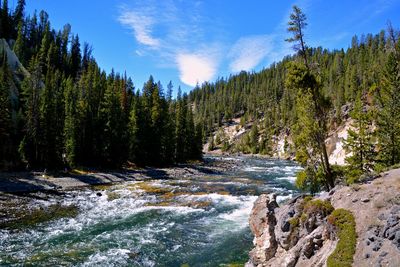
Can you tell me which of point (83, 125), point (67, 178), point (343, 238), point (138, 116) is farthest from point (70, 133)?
point (343, 238)

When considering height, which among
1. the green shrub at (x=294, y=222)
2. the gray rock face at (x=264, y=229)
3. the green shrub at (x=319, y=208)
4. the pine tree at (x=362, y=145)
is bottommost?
the gray rock face at (x=264, y=229)

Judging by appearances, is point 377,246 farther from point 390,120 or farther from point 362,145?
point 390,120

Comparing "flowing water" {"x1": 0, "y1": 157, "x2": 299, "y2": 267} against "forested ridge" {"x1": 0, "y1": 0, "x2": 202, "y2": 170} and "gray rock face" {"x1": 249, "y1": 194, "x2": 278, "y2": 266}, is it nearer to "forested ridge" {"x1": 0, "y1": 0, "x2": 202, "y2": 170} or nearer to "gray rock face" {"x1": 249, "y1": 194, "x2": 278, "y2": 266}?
"gray rock face" {"x1": 249, "y1": 194, "x2": 278, "y2": 266}

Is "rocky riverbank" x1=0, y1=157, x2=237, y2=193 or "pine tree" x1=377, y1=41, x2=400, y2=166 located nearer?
"pine tree" x1=377, y1=41, x2=400, y2=166

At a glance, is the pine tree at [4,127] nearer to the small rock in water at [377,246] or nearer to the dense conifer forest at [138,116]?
the dense conifer forest at [138,116]

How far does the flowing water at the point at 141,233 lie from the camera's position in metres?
20.4

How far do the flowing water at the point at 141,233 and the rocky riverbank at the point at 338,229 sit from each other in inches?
140

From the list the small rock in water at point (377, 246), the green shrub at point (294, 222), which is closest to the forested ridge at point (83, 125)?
the green shrub at point (294, 222)

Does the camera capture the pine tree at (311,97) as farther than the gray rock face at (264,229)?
Yes

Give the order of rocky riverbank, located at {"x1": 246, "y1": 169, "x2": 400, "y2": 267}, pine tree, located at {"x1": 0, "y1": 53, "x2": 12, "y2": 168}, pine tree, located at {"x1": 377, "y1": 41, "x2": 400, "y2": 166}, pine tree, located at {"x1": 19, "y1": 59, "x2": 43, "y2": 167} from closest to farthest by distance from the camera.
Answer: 1. rocky riverbank, located at {"x1": 246, "y1": 169, "x2": 400, "y2": 267}
2. pine tree, located at {"x1": 377, "y1": 41, "x2": 400, "y2": 166}
3. pine tree, located at {"x1": 0, "y1": 53, "x2": 12, "y2": 168}
4. pine tree, located at {"x1": 19, "y1": 59, "x2": 43, "y2": 167}

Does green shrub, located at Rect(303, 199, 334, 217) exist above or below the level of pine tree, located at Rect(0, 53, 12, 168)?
below

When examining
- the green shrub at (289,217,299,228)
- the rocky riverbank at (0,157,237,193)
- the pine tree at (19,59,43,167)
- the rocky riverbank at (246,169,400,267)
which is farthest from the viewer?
the pine tree at (19,59,43,167)

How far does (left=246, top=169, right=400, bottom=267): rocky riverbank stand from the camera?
1189 centimetres

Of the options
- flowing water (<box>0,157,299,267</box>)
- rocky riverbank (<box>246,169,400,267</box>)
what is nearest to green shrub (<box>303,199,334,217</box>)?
rocky riverbank (<box>246,169,400,267</box>)
